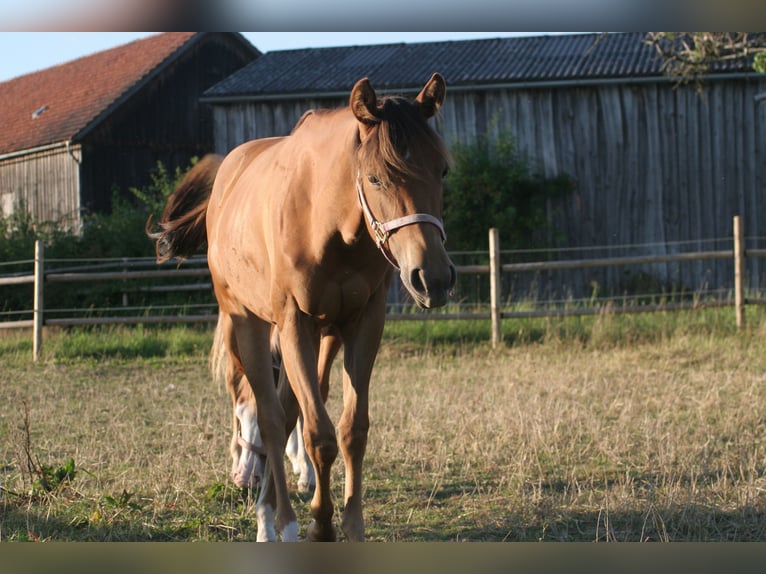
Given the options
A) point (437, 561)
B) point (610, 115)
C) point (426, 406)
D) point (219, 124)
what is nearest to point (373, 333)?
point (437, 561)

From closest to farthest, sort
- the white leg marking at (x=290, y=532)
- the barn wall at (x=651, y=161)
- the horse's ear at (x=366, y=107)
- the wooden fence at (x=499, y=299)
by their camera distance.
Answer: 1. the horse's ear at (x=366, y=107)
2. the white leg marking at (x=290, y=532)
3. the wooden fence at (x=499, y=299)
4. the barn wall at (x=651, y=161)

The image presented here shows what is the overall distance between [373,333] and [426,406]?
3.67 meters

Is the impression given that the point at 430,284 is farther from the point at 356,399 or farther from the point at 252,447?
the point at 252,447

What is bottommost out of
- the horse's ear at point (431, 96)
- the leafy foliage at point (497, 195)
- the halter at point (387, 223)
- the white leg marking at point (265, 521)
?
the white leg marking at point (265, 521)

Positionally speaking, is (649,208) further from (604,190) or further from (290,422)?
(290,422)

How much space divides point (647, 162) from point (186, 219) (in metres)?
14.2

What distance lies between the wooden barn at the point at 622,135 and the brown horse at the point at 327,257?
45.2 feet

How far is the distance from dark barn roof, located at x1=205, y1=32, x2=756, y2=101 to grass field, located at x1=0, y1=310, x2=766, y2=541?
26.7ft

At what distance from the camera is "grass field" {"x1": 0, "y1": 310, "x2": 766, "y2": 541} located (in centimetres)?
417

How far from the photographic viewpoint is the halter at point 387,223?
302 cm

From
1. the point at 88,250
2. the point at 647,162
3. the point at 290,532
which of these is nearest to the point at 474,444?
the point at 290,532

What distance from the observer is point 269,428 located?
4273 millimetres

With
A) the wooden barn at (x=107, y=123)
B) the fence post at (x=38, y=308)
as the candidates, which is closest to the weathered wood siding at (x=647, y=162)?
the wooden barn at (x=107, y=123)

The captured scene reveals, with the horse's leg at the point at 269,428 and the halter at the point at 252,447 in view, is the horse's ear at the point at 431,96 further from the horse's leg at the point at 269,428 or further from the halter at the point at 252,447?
the halter at the point at 252,447
